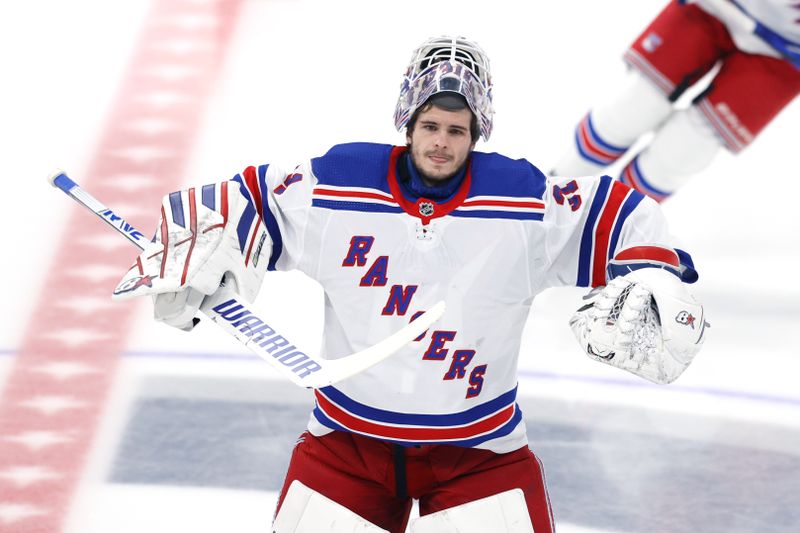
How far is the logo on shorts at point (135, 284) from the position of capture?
2670mm

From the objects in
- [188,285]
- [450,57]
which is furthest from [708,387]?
[188,285]

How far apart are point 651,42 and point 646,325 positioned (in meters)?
2.53

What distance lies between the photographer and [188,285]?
2701 mm

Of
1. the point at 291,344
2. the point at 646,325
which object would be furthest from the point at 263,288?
the point at 646,325

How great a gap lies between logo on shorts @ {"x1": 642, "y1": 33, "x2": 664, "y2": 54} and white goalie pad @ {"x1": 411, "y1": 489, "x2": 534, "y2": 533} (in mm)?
2443

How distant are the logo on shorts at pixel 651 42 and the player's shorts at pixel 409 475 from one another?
2.33 m

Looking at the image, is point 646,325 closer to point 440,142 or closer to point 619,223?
point 619,223

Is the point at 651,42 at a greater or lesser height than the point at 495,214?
greater

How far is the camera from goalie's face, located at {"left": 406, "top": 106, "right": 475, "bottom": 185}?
2.82 meters

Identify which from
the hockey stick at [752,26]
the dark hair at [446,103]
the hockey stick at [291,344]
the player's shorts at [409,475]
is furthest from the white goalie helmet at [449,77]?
the hockey stick at [752,26]

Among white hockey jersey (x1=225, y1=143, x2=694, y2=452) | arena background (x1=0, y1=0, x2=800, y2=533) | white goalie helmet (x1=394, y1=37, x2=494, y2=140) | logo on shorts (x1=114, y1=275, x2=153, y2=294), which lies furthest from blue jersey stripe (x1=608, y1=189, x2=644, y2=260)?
arena background (x1=0, y1=0, x2=800, y2=533)

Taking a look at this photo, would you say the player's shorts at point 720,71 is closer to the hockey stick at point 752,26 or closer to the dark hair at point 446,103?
the hockey stick at point 752,26

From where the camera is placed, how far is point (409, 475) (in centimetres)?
296

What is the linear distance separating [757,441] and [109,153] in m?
2.79
